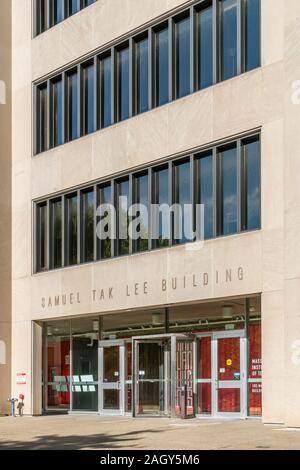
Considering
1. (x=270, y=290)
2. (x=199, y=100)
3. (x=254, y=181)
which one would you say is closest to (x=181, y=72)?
(x=199, y=100)

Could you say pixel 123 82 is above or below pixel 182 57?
below

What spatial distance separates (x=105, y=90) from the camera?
29.3m

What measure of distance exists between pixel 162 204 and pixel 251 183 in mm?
3607

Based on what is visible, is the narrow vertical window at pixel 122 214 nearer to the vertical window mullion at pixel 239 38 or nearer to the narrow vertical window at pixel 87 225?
the narrow vertical window at pixel 87 225

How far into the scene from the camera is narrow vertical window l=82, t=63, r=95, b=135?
29.8 m

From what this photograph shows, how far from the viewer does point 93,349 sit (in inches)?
1187

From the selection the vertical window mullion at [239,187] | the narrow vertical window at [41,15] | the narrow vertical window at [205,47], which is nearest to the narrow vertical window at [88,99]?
the narrow vertical window at [41,15]

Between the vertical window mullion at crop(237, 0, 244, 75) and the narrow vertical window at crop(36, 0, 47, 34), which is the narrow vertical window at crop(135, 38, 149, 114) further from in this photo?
the narrow vertical window at crop(36, 0, 47, 34)

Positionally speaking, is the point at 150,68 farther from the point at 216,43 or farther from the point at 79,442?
the point at 79,442

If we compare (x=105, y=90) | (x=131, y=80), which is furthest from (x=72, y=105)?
(x=131, y=80)

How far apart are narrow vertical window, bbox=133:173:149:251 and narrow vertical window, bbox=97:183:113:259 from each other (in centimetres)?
128

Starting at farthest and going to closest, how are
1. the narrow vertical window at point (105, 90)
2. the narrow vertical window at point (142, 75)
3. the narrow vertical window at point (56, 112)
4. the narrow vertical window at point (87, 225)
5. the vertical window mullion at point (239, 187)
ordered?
the narrow vertical window at point (56, 112), the narrow vertical window at point (87, 225), the narrow vertical window at point (105, 90), the narrow vertical window at point (142, 75), the vertical window mullion at point (239, 187)

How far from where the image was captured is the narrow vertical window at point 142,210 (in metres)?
27.1

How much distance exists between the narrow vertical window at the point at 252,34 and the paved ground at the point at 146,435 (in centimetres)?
893
